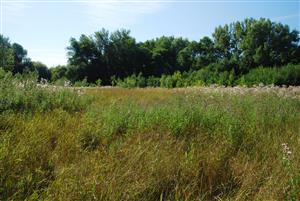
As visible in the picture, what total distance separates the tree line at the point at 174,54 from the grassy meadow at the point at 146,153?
39.9 meters

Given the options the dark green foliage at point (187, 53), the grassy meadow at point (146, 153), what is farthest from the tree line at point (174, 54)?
the grassy meadow at point (146, 153)

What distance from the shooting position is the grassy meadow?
2.48m

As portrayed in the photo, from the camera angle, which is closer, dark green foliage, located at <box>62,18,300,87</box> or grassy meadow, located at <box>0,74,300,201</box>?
grassy meadow, located at <box>0,74,300,201</box>

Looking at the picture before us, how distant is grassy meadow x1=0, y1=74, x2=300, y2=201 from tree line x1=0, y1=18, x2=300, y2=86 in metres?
39.9

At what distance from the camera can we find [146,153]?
311 cm

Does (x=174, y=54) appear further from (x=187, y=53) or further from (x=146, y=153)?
(x=146, y=153)

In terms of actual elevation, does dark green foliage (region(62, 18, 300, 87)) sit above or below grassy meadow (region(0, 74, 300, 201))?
above

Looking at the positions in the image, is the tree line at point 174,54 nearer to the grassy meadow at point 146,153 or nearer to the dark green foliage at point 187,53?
the dark green foliage at point 187,53

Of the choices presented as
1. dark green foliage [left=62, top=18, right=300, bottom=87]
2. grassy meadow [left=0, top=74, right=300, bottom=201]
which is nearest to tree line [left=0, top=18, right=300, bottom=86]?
dark green foliage [left=62, top=18, right=300, bottom=87]

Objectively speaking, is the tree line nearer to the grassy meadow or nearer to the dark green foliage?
the dark green foliage

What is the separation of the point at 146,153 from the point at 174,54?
57.4m

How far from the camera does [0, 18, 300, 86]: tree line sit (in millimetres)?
47469

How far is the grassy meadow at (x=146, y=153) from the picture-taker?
8.15 ft

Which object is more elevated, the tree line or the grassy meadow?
the tree line
